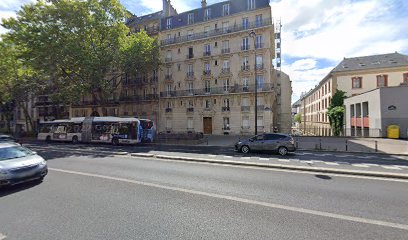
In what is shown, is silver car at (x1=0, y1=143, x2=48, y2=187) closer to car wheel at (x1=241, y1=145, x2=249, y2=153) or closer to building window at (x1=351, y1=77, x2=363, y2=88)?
car wheel at (x1=241, y1=145, x2=249, y2=153)

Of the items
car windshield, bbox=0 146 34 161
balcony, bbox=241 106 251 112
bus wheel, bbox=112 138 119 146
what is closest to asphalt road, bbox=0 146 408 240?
car windshield, bbox=0 146 34 161

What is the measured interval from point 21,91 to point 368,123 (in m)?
49.7

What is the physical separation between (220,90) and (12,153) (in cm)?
2650

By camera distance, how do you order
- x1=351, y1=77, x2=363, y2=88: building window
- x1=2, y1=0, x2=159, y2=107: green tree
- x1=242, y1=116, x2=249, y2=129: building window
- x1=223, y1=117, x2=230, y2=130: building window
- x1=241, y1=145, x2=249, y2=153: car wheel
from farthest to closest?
x1=351, y1=77, x2=363, y2=88: building window, x1=223, y1=117, x2=230, y2=130: building window, x1=242, y1=116, x2=249, y2=129: building window, x1=2, y1=0, x2=159, y2=107: green tree, x1=241, y1=145, x2=249, y2=153: car wheel

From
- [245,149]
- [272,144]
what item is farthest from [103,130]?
[272,144]

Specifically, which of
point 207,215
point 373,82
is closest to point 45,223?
point 207,215

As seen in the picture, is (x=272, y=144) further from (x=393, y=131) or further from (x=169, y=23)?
(x=169, y=23)

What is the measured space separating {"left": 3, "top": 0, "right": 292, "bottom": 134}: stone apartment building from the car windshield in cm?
2384

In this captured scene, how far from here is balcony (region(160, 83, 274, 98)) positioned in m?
28.8

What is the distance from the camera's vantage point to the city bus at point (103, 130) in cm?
1977

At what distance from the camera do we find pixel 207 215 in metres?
4.64

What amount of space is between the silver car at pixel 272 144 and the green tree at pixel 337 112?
2436 centimetres

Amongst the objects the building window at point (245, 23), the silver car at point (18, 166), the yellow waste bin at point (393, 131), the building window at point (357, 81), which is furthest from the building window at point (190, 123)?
the building window at point (357, 81)

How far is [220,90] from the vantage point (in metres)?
31.5
